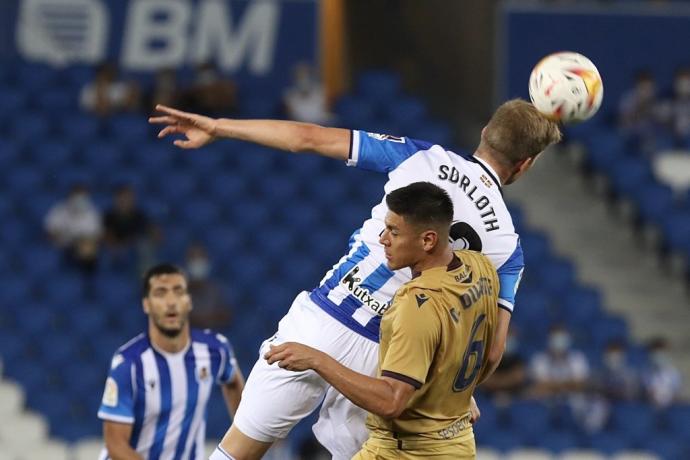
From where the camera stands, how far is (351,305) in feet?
18.2

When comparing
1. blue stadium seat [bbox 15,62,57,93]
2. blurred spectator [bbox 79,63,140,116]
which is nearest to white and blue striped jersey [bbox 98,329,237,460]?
blurred spectator [bbox 79,63,140,116]

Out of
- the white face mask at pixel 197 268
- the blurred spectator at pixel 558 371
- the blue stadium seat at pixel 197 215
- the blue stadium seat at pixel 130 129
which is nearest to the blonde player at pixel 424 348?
the blurred spectator at pixel 558 371

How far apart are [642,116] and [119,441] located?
36.9 ft

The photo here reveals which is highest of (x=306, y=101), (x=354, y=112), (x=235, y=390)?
(x=306, y=101)

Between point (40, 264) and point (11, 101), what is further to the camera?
point (11, 101)

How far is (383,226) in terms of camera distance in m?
5.48

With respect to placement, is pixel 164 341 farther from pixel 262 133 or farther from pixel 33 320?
pixel 33 320

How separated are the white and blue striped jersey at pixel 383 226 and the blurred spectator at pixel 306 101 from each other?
9.84 meters

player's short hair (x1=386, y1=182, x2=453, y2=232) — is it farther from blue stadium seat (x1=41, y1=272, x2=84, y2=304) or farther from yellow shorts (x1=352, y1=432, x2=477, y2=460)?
blue stadium seat (x1=41, y1=272, x2=84, y2=304)

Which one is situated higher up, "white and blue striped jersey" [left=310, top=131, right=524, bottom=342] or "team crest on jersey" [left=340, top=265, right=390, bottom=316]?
"white and blue striped jersey" [left=310, top=131, right=524, bottom=342]

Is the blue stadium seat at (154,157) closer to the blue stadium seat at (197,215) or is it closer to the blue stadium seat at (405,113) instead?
the blue stadium seat at (197,215)

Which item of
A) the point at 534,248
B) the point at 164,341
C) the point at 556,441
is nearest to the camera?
the point at 164,341

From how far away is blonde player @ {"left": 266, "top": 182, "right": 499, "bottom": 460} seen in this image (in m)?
4.85

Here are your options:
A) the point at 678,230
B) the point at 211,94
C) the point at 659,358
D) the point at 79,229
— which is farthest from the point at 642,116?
the point at 79,229
